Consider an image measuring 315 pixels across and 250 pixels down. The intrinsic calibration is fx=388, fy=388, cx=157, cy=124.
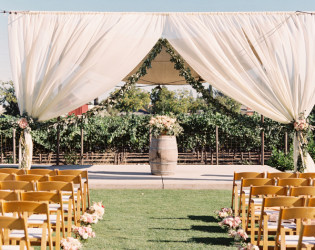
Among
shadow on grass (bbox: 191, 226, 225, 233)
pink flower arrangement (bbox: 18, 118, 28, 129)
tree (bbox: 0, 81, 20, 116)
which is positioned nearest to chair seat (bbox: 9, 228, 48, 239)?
shadow on grass (bbox: 191, 226, 225, 233)

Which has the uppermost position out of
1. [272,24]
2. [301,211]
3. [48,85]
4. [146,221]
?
[272,24]

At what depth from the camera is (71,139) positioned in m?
12.5

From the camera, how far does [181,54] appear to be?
773 cm

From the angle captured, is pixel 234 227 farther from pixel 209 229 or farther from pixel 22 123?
pixel 22 123

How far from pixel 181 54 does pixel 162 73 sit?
391cm

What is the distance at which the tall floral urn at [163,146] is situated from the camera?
8.53m

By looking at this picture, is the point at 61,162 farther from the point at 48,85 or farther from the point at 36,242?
the point at 36,242

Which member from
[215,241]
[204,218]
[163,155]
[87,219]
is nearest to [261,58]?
[163,155]

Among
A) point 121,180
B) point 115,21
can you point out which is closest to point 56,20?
point 115,21

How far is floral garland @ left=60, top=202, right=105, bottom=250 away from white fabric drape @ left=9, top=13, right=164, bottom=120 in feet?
10.3

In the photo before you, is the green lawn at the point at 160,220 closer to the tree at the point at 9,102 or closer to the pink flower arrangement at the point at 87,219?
the pink flower arrangement at the point at 87,219

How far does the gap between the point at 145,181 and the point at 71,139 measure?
5277 millimetres

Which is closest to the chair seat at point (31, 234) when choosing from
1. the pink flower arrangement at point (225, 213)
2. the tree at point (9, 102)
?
the pink flower arrangement at point (225, 213)

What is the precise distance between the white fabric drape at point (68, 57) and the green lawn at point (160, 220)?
80.2 inches
